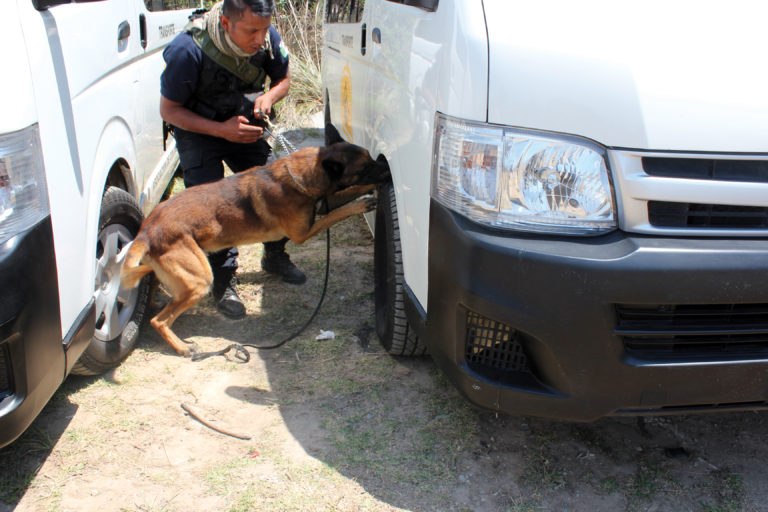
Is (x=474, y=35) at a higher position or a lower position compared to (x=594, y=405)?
higher

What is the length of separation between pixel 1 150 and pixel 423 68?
59.3 inches

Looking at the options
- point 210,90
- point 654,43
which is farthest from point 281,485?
point 210,90

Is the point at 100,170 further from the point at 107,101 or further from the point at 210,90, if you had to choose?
the point at 210,90

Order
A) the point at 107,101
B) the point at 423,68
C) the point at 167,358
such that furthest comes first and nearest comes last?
the point at 167,358 → the point at 107,101 → the point at 423,68

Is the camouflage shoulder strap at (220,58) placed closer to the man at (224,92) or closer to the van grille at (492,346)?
the man at (224,92)

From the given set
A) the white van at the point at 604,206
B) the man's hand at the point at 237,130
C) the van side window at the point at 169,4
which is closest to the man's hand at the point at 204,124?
the man's hand at the point at 237,130

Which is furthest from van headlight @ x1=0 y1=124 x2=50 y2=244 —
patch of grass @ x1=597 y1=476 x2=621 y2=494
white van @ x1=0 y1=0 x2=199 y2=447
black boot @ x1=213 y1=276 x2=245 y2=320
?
patch of grass @ x1=597 y1=476 x2=621 y2=494

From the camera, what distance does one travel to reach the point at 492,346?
2160mm

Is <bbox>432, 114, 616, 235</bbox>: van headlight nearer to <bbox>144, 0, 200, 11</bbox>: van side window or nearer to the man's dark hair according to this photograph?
the man's dark hair

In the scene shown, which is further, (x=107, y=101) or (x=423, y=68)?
(x=107, y=101)

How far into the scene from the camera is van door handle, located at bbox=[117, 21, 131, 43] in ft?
11.5

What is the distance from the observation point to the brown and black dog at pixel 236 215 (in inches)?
140

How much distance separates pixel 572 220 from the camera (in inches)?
76.4

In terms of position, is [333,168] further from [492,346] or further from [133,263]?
[492,346]
